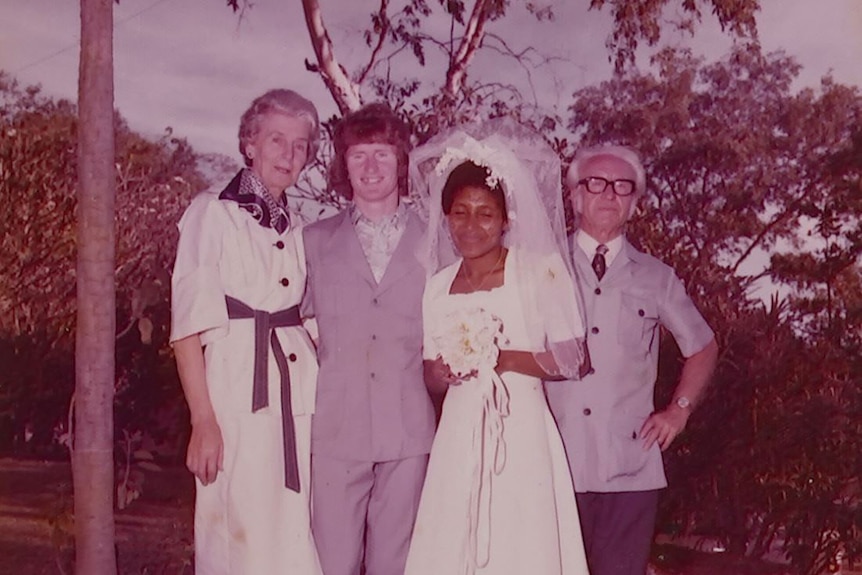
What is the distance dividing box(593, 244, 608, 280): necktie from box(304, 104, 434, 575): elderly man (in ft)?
2.20

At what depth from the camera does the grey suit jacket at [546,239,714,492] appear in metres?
3.47

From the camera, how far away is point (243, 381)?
10.5ft

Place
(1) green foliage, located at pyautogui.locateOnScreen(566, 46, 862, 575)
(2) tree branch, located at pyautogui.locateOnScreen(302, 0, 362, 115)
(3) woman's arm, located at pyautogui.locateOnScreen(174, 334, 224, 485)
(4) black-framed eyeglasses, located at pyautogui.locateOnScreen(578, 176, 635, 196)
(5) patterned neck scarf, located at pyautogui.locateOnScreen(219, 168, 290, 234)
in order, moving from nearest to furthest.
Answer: (3) woman's arm, located at pyautogui.locateOnScreen(174, 334, 224, 485) → (5) patterned neck scarf, located at pyautogui.locateOnScreen(219, 168, 290, 234) → (4) black-framed eyeglasses, located at pyautogui.locateOnScreen(578, 176, 635, 196) → (2) tree branch, located at pyautogui.locateOnScreen(302, 0, 362, 115) → (1) green foliage, located at pyautogui.locateOnScreen(566, 46, 862, 575)

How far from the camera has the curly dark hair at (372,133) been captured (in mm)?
3422

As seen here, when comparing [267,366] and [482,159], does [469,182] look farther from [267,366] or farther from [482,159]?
[267,366]

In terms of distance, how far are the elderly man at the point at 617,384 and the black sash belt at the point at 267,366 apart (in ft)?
3.26

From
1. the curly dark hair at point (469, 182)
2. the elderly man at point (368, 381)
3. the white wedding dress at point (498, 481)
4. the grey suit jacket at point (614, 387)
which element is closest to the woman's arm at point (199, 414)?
the elderly man at point (368, 381)

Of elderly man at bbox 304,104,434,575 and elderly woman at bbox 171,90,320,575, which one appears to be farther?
elderly man at bbox 304,104,434,575

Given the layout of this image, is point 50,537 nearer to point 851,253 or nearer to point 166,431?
point 166,431

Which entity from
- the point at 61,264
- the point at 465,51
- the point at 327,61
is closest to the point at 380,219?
the point at 327,61

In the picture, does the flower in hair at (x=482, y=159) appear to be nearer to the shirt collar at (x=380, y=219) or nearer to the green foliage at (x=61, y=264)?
the shirt collar at (x=380, y=219)

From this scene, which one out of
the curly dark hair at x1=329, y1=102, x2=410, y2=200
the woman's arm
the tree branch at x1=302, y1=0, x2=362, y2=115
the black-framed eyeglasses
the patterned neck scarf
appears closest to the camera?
the woman's arm

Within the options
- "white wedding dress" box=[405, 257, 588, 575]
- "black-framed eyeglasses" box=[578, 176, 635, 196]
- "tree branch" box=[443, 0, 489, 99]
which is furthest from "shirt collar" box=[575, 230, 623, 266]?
"tree branch" box=[443, 0, 489, 99]

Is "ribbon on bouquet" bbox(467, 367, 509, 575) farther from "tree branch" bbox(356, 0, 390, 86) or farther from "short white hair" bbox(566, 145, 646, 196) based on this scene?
"tree branch" bbox(356, 0, 390, 86)
